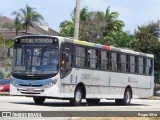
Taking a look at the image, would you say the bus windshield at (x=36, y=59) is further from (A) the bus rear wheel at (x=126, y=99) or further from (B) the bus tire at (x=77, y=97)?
(A) the bus rear wheel at (x=126, y=99)

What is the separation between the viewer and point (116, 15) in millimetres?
73375

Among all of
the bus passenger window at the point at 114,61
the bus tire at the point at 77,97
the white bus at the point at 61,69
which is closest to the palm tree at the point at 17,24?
the bus passenger window at the point at 114,61

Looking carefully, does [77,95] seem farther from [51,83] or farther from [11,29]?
[11,29]

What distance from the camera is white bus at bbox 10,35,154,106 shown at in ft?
75.1

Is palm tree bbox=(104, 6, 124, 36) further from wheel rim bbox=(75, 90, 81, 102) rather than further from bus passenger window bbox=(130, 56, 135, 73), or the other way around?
wheel rim bbox=(75, 90, 81, 102)

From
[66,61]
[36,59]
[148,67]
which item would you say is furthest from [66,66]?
[148,67]

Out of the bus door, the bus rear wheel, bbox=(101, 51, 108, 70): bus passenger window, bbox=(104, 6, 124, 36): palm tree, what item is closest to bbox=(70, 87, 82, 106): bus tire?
the bus door

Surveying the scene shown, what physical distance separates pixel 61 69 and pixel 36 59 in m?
1.18

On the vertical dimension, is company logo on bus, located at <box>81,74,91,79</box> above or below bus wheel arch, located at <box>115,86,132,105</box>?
above

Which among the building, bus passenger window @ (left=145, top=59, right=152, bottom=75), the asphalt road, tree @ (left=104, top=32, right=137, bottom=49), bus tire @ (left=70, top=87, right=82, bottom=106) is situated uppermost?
the building

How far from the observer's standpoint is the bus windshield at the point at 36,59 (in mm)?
22906

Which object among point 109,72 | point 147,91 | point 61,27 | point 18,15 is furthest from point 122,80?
→ point 18,15

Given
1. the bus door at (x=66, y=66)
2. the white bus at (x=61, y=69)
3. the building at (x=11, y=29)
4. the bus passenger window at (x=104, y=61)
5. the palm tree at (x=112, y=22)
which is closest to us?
the white bus at (x=61, y=69)

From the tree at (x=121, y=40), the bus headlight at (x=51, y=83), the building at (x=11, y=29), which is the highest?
the building at (x=11, y=29)
